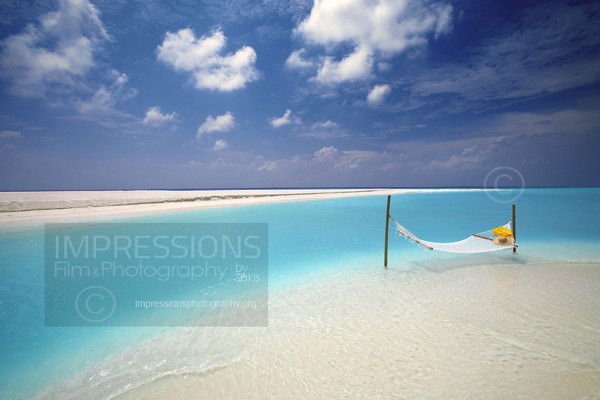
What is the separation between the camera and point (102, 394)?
8.26 ft

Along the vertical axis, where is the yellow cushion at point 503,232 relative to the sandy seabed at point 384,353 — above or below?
above

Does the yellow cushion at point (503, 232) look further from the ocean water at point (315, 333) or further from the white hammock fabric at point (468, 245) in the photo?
the ocean water at point (315, 333)

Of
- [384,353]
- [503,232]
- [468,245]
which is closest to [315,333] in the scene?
[384,353]

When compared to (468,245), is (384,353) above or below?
below

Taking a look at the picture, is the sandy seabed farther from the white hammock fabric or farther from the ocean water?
the white hammock fabric

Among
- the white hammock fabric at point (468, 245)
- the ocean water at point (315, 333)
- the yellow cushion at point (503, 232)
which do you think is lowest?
the ocean water at point (315, 333)

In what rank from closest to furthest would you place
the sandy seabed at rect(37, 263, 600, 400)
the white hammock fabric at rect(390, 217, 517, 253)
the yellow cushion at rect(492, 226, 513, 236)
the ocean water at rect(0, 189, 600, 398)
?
the sandy seabed at rect(37, 263, 600, 400) → the ocean water at rect(0, 189, 600, 398) → the white hammock fabric at rect(390, 217, 517, 253) → the yellow cushion at rect(492, 226, 513, 236)

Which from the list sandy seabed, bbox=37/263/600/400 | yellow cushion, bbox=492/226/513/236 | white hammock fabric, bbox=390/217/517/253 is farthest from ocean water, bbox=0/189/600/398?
yellow cushion, bbox=492/226/513/236

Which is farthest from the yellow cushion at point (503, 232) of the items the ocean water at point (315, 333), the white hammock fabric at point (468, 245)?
the ocean water at point (315, 333)

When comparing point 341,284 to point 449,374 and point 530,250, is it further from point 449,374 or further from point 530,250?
point 530,250

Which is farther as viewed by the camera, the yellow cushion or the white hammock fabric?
the yellow cushion

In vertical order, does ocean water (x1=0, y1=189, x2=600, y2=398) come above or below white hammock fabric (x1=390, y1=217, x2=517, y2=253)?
below

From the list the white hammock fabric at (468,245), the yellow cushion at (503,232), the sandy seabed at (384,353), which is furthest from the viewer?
the yellow cushion at (503,232)

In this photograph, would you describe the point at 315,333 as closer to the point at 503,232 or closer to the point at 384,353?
the point at 384,353
